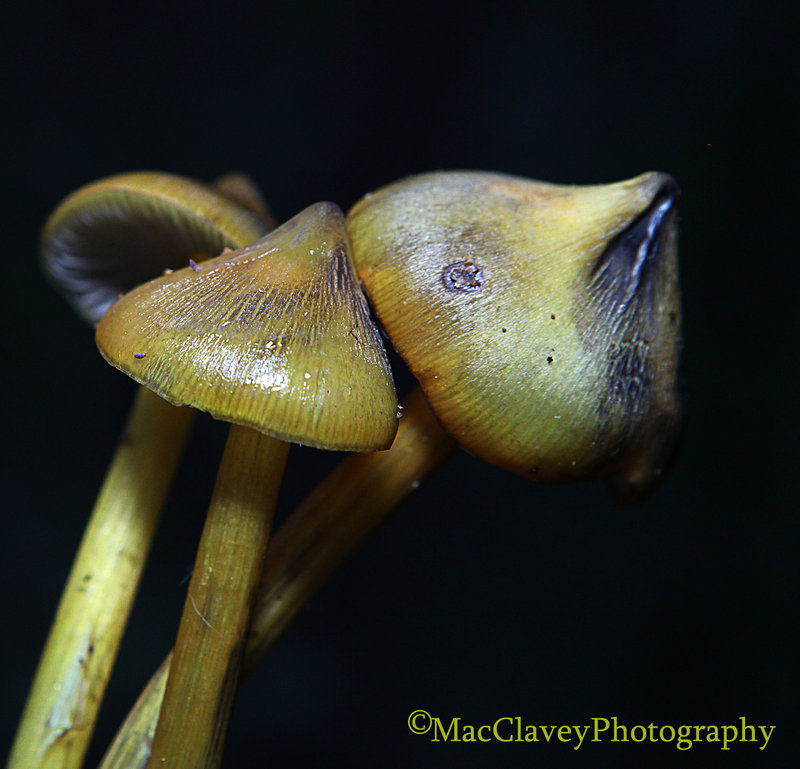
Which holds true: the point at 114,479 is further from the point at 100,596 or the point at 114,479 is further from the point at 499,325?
the point at 499,325

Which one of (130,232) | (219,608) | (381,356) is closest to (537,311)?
(381,356)

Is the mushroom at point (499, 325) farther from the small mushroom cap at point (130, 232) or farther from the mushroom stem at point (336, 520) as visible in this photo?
the small mushroom cap at point (130, 232)

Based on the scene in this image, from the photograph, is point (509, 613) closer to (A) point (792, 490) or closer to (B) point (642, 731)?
(B) point (642, 731)

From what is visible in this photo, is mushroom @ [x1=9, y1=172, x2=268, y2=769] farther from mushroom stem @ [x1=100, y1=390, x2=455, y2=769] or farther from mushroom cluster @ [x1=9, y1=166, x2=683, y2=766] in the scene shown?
mushroom stem @ [x1=100, y1=390, x2=455, y2=769]

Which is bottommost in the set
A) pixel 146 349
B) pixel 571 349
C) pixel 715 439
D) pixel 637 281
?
pixel 146 349

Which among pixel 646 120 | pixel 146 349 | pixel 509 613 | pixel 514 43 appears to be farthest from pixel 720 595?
pixel 146 349

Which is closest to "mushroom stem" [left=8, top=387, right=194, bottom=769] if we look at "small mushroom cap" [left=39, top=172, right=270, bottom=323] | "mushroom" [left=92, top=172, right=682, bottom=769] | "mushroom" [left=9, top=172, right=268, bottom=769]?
"mushroom" [left=9, top=172, right=268, bottom=769]

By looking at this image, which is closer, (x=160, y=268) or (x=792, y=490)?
(x=160, y=268)
